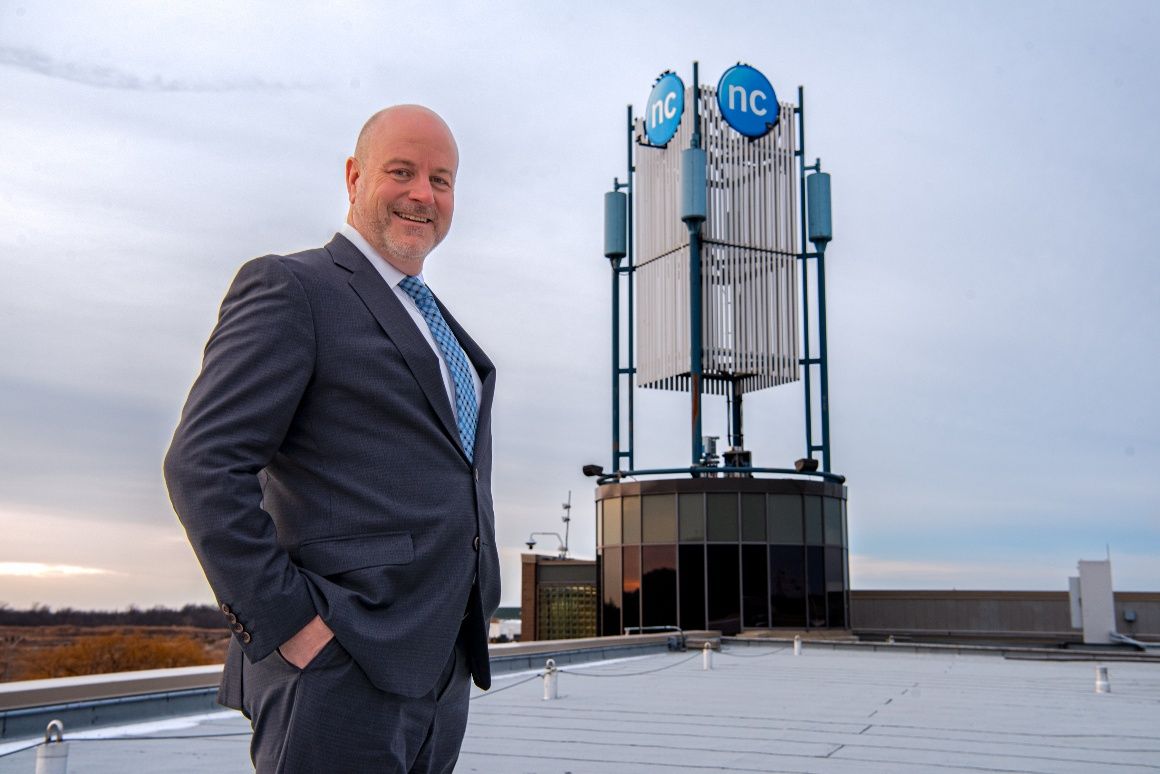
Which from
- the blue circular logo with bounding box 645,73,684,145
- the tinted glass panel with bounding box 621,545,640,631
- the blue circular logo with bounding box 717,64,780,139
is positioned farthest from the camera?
the blue circular logo with bounding box 645,73,684,145

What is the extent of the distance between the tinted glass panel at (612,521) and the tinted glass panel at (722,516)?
231 cm

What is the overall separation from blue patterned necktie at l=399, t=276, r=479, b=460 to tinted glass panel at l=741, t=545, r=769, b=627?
22.6m

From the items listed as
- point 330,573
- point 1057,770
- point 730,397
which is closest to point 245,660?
point 330,573

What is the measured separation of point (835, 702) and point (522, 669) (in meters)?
3.36

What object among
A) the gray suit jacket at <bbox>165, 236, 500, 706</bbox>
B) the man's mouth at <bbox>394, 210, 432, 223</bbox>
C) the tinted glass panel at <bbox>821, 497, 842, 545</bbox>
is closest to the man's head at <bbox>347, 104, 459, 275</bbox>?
the man's mouth at <bbox>394, 210, 432, 223</bbox>

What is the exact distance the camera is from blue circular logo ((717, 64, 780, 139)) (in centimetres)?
2650

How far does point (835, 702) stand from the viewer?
825 cm

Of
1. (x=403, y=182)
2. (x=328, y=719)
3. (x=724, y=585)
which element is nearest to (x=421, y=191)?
(x=403, y=182)

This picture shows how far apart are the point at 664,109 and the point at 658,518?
10.2 meters

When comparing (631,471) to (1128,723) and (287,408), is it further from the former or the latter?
(287,408)

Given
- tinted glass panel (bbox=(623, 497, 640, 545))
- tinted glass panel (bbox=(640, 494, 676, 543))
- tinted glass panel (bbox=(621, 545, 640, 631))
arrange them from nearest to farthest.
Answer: tinted glass panel (bbox=(640, 494, 676, 543))
tinted glass panel (bbox=(621, 545, 640, 631))
tinted glass panel (bbox=(623, 497, 640, 545))

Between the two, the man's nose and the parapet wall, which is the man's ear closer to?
the man's nose

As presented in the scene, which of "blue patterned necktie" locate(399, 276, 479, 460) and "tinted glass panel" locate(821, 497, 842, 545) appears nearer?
"blue patterned necktie" locate(399, 276, 479, 460)

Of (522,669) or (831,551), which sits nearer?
(522,669)
